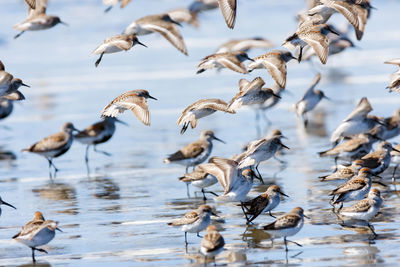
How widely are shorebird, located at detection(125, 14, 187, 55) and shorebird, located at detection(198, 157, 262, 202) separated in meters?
3.14

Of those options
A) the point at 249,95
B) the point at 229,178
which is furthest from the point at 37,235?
the point at 249,95

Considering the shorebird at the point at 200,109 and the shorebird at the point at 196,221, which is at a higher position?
the shorebird at the point at 200,109

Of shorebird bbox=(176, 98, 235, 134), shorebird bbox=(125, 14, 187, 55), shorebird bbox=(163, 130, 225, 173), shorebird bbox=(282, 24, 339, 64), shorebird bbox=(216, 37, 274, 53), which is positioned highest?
shorebird bbox=(282, 24, 339, 64)

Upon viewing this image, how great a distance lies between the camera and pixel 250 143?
39.9 ft

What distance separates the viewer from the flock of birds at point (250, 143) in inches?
377

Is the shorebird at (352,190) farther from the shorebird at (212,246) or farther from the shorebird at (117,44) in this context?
the shorebird at (117,44)

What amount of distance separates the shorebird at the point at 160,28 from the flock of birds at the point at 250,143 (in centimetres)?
2

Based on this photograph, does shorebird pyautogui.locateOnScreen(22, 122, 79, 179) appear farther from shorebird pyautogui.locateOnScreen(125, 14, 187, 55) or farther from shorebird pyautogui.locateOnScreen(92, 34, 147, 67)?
shorebird pyautogui.locateOnScreen(92, 34, 147, 67)

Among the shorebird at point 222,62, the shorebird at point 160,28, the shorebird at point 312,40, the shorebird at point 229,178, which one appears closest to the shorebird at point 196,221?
the shorebird at point 229,178

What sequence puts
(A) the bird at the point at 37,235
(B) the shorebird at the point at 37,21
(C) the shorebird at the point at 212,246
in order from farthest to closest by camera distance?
(B) the shorebird at the point at 37,21
(A) the bird at the point at 37,235
(C) the shorebird at the point at 212,246

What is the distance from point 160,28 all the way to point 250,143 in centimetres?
272

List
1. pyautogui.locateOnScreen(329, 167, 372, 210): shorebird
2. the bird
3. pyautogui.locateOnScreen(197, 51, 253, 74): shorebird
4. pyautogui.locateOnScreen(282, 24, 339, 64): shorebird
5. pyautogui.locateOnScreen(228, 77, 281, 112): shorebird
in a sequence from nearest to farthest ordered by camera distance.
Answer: the bird < pyautogui.locateOnScreen(329, 167, 372, 210): shorebird < pyautogui.locateOnScreen(282, 24, 339, 64): shorebird < pyautogui.locateOnScreen(228, 77, 281, 112): shorebird < pyautogui.locateOnScreen(197, 51, 253, 74): shorebird

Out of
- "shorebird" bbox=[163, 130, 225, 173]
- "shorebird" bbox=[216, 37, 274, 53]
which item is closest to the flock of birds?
"shorebird" bbox=[163, 130, 225, 173]

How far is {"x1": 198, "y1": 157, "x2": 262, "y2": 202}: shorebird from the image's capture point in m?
10.6
